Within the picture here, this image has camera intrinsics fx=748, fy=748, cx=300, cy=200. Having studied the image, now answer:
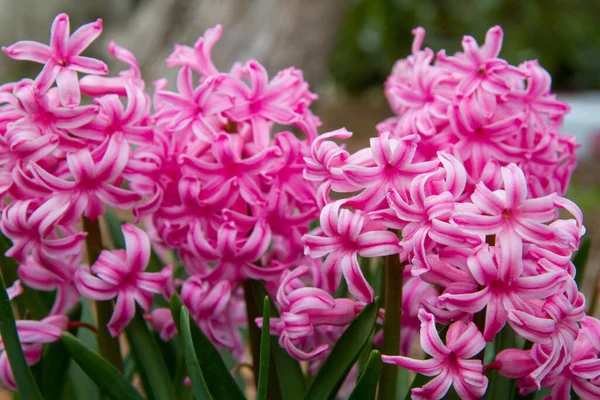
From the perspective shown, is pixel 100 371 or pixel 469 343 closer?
pixel 469 343

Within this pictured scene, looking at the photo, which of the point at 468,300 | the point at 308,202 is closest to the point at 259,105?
the point at 308,202

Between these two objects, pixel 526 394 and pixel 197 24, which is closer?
pixel 526 394

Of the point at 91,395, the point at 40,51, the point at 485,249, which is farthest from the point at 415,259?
the point at 91,395

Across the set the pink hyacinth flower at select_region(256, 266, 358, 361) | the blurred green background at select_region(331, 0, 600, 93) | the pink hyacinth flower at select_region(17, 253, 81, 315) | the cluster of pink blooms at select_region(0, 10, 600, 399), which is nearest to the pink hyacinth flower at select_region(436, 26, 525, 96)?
the cluster of pink blooms at select_region(0, 10, 600, 399)

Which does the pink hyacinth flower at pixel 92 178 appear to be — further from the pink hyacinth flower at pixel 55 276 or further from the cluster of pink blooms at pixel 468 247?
the cluster of pink blooms at pixel 468 247

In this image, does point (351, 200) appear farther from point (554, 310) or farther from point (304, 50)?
point (304, 50)

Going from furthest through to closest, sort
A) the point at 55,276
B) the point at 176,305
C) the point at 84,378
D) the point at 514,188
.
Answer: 1. the point at 84,378
2. the point at 55,276
3. the point at 176,305
4. the point at 514,188

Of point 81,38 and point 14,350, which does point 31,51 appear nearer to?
point 81,38

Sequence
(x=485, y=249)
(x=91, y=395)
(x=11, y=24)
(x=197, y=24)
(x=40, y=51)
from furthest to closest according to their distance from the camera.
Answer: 1. (x=11, y=24)
2. (x=197, y=24)
3. (x=91, y=395)
4. (x=40, y=51)
5. (x=485, y=249)
